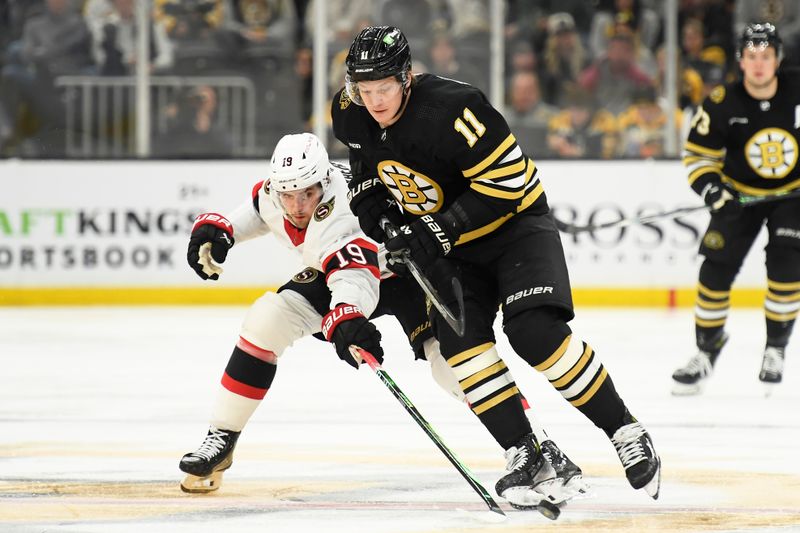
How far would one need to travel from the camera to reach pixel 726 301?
5.16 metres

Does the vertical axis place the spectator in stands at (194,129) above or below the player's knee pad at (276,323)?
below

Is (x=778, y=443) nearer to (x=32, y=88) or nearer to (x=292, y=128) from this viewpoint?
(x=292, y=128)

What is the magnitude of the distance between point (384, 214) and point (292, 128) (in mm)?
5164

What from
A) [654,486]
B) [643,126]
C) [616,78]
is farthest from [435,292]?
[616,78]

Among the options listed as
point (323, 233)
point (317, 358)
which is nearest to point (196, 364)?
point (317, 358)

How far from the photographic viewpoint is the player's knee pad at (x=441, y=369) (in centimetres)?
346

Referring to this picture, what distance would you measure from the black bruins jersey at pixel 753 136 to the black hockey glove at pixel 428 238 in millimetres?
2238

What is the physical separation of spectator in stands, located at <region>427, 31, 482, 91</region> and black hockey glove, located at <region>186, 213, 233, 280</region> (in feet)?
16.4

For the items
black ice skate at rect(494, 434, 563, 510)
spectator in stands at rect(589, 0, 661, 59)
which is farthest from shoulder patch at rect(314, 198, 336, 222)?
spectator in stands at rect(589, 0, 661, 59)

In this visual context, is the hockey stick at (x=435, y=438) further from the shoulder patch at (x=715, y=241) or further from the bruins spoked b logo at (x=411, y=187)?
the shoulder patch at (x=715, y=241)

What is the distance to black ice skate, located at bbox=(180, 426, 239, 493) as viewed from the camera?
10.6 feet

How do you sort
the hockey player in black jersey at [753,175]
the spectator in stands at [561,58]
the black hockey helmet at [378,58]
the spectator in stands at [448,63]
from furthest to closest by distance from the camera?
1. the spectator in stands at [561,58]
2. the spectator in stands at [448,63]
3. the hockey player in black jersey at [753,175]
4. the black hockey helmet at [378,58]

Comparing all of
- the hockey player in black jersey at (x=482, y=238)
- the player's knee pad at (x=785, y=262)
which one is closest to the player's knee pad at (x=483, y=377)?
the hockey player in black jersey at (x=482, y=238)

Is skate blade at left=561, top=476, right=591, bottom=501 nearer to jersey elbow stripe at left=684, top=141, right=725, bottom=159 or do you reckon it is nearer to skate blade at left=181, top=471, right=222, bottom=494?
skate blade at left=181, top=471, right=222, bottom=494
